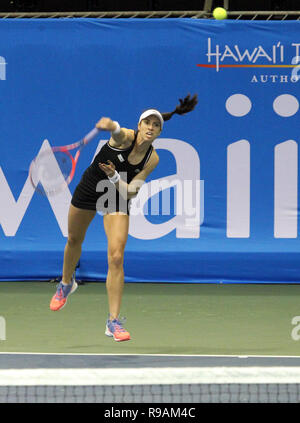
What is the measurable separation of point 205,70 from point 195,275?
192 cm

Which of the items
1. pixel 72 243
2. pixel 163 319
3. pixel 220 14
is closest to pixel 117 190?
pixel 72 243

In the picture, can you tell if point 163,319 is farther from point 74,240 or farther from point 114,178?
point 114,178

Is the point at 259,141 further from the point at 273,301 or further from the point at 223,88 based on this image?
the point at 273,301

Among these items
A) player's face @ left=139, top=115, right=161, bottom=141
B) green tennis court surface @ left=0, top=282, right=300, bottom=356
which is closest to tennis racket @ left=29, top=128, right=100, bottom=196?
green tennis court surface @ left=0, top=282, right=300, bottom=356

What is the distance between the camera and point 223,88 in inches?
367

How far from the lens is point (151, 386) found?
400 centimetres

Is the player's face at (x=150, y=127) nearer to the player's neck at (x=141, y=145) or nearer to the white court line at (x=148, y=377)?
the player's neck at (x=141, y=145)

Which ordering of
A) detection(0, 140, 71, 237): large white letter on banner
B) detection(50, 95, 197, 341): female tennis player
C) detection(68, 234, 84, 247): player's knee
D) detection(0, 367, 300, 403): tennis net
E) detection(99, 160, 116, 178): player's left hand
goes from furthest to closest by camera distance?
detection(0, 140, 71, 237): large white letter on banner → detection(68, 234, 84, 247): player's knee → detection(50, 95, 197, 341): female tennis player → detection(99, 160, 116, 178): player's left hand → detection(0, 367, 300, 403): tennis net

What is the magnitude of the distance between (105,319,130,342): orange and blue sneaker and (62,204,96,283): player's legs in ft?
2.04

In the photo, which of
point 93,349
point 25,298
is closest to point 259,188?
point 25,298

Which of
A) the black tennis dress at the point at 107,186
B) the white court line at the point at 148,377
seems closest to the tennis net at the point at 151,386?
the white court line at the point at 148,377

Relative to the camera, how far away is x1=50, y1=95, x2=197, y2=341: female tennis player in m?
6.28

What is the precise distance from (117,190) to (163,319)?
163 cm

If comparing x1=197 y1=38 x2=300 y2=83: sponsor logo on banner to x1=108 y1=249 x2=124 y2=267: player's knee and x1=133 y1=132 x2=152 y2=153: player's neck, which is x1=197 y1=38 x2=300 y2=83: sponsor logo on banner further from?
x1=108 y1=249 x2=124 y2=267: player's knee
